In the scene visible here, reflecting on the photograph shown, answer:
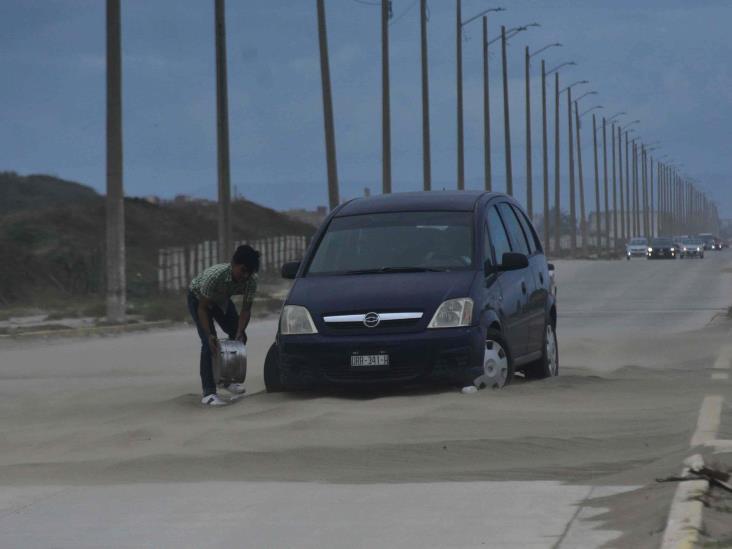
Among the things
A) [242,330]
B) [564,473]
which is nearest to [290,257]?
[242,330]

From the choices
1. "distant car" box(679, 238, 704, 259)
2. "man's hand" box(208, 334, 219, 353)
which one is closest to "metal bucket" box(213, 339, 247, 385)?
"man's hand" box(208, 334, 219, 353)

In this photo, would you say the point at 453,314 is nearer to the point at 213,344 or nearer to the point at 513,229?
the point at 213,344

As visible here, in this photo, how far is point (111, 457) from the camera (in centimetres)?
1257

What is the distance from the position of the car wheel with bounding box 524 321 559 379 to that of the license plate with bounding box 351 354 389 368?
9.97 ft

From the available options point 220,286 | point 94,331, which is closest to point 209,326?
point 220,286

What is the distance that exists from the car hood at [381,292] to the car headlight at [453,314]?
5 cm

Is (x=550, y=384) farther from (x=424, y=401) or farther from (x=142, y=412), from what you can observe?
(x=142, y=412)

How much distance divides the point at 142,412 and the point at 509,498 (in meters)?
6.15

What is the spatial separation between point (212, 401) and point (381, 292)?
1816mm

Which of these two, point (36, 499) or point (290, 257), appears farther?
point (290, 257)

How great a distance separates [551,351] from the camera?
60.6 ft

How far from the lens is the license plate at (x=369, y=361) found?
1539 cm

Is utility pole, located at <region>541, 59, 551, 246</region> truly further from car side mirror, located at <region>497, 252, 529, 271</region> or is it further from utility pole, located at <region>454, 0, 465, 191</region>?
car side mirror, located at <region>497, 252, 529, 271</region>

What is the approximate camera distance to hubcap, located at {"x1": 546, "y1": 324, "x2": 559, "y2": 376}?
18.2 metres
